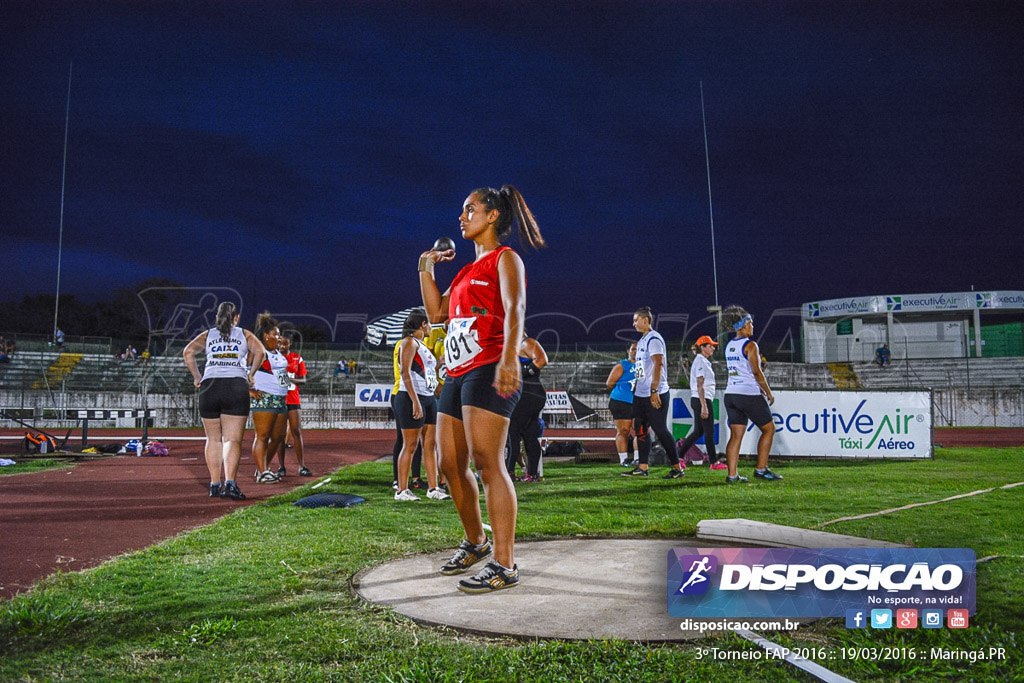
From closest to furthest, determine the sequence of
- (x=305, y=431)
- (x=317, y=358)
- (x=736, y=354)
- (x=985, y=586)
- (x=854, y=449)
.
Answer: (x=985, y=586), (x=736, y=354), (x=854, y=449), (x=305, y=431), (x=317, y=358)

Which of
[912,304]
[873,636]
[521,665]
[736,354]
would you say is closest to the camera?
[521,665]

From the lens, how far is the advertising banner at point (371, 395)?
23.2 m

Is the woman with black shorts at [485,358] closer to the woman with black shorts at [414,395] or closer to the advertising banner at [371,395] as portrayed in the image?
the woman with black shorts at [414,395]

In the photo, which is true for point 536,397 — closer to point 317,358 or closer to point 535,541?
point 535,541

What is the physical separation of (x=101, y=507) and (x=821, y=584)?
22.6ft

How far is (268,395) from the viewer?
9023 millimetres

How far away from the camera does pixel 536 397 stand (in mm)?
8578

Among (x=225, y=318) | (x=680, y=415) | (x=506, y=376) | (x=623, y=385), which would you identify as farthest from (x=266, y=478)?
(x=680, y=415)

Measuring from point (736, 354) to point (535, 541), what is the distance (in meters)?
4.67

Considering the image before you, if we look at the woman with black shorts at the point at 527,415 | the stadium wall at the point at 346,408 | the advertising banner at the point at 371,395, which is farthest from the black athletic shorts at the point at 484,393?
the stadium wall at the point at 346,408

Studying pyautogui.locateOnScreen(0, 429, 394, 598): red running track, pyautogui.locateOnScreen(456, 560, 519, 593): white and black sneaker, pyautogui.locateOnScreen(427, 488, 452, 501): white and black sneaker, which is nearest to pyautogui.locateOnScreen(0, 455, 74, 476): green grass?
pyautogui.locateOnScreen(0, 429, 394, 598): red running track

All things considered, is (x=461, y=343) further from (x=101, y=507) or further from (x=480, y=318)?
(x=101, y=507)

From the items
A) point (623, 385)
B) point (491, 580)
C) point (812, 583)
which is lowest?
point (491, 580)

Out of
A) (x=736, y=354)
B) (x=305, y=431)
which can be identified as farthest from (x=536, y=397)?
(x=305, y=431)
